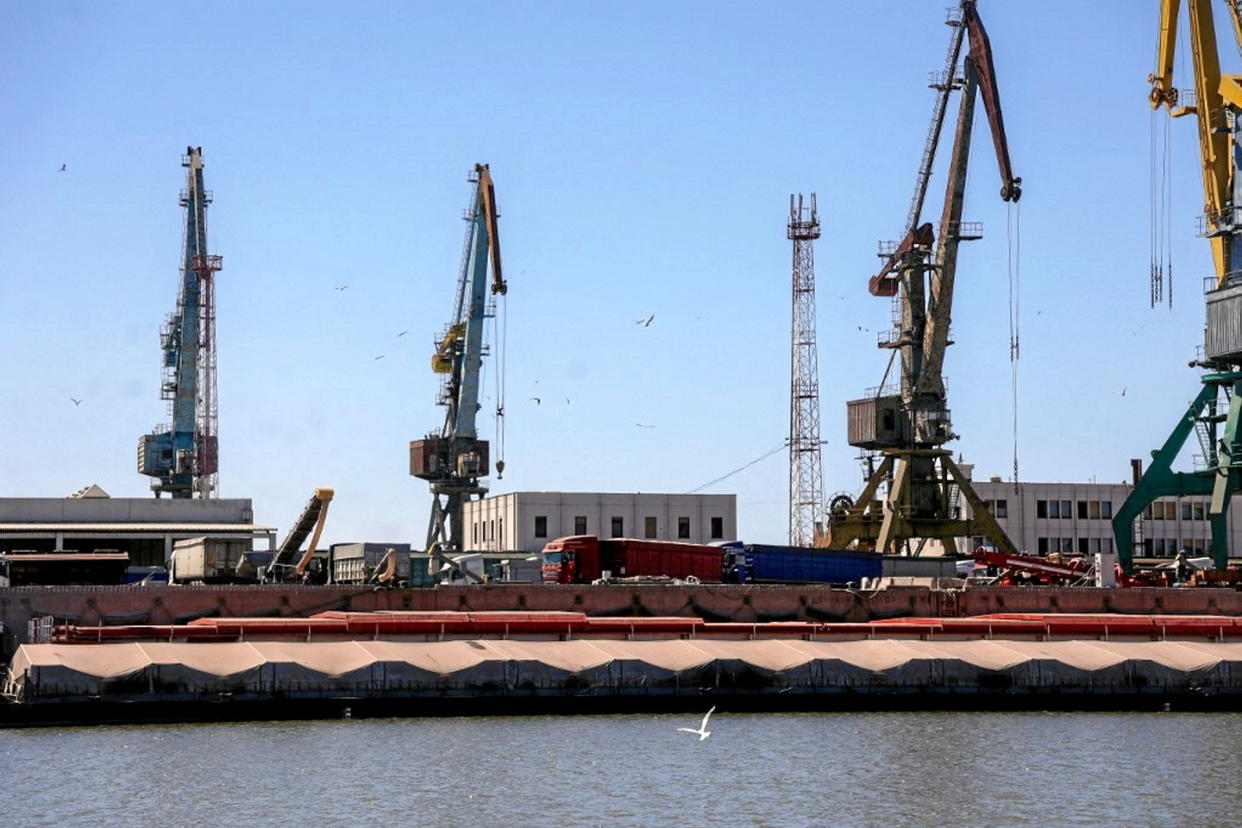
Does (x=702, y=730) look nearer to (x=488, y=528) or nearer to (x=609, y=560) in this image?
(x=609, y=560)

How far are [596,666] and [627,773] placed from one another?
1383 centimetres

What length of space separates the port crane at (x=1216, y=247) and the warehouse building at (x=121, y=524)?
59.7 metres

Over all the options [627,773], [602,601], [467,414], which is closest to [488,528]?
[467,414]

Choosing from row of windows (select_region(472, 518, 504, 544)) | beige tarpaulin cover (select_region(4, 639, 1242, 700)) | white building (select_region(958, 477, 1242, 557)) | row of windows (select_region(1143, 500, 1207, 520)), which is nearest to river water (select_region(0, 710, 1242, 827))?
beige tarpaulin cover (select_region(4, 639, 1242, 700))

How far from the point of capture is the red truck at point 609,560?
92.6 m

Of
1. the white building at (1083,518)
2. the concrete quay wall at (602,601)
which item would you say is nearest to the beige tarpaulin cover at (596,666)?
the concrete quay wall at (602,601)

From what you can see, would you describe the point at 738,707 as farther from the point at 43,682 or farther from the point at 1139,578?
the point at 1139,578

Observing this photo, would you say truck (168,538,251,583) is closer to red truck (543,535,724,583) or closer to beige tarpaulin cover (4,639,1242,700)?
red truck (543,535,724,583)

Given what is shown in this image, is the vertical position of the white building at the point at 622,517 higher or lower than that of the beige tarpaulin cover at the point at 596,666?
higher

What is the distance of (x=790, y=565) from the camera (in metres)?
98.4

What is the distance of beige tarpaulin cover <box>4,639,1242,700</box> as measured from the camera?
59.9m

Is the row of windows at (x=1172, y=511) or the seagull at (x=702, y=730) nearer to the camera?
the seagull at (x=702, y=730)

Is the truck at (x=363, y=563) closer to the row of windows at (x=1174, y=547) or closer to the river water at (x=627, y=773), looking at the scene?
the river water at (x=627, y=773)

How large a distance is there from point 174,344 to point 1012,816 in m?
129
